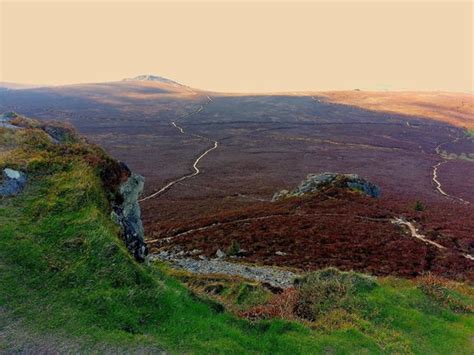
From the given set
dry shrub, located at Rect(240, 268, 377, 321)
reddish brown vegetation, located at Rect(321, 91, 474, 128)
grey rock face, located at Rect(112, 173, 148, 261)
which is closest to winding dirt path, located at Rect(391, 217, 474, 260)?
dry shrub, located at Rect(240, 268, 377, 321)

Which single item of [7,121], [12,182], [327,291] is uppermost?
[7,121]

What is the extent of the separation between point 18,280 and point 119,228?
4.11 m

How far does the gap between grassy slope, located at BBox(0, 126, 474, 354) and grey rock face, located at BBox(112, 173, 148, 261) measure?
4.52 feet

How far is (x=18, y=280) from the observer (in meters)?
10.5

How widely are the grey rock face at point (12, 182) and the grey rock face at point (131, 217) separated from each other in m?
3.26

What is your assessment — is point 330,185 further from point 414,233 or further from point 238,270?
point 238,270

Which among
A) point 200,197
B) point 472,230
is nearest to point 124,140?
point 200,197

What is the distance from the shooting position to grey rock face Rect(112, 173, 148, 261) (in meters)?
15.3

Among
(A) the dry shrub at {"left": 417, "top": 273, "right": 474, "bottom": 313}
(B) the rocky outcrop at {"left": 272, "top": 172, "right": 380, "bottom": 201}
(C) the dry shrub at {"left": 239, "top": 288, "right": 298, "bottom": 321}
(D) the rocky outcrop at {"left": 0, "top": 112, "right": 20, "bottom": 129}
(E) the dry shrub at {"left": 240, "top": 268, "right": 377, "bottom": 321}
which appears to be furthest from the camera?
(B) the rocky outcrop at {"left": 272, "top": 172, "right": 380, "bottom": 201}

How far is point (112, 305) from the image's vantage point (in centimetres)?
1039

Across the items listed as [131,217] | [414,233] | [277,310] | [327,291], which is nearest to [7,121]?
[131,217]

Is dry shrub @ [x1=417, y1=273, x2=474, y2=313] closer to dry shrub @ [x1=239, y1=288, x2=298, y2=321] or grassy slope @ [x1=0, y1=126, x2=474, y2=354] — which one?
grassy slope @ [x1=0, y1=126, x2=474, y2=354]

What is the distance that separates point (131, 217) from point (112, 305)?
7.28 metres

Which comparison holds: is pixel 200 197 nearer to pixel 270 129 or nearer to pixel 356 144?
pixel 356 144
